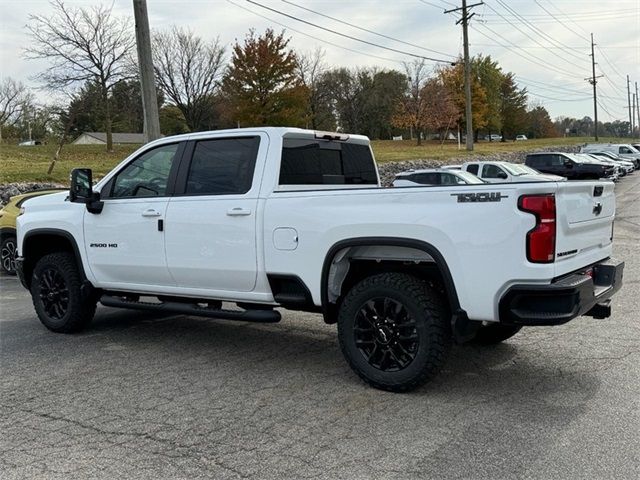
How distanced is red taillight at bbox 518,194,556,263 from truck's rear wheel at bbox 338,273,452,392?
2.68 ft

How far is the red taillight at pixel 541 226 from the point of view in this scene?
3871mm

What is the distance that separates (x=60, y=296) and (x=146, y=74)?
340 inches

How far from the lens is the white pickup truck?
402 cm

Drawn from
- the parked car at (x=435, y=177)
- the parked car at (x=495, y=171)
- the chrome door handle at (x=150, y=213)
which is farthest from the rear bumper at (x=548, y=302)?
the parked car at (x=495, y=171)

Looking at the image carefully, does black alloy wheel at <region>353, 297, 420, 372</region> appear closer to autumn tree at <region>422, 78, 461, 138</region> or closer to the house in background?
autumn tree at <region>422, 78, 461, 138</region>

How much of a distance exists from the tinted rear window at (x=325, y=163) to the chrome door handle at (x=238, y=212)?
414 mm

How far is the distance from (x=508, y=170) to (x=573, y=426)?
21.1 metres

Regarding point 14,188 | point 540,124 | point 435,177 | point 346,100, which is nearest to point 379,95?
point 346,100

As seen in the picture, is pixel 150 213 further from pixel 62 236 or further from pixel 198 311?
pixel 62 236

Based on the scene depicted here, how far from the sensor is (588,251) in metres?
4.55

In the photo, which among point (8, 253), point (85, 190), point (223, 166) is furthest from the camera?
point (8, 253)

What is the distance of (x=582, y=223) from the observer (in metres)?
4.36

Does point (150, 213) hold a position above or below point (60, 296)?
above

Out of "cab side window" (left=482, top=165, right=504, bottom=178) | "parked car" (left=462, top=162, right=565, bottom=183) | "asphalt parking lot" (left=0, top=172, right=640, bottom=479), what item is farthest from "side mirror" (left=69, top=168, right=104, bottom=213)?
"cab side window" (left=482, top=165, right=504, bottom=178)
